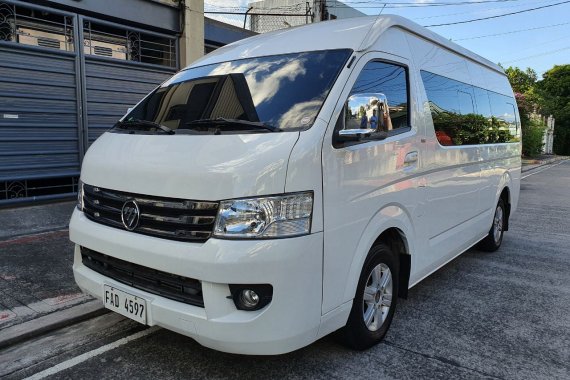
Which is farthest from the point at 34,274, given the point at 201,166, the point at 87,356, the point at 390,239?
the point at 390,239

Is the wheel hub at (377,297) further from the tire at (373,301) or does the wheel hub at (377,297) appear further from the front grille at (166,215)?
the front grille at (166,215)

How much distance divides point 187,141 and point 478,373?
8.10ft

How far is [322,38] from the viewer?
344cm

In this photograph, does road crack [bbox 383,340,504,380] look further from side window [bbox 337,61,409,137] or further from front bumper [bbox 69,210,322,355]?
side window [bbox 337,61,409,137]

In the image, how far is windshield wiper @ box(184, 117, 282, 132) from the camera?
9.38 feet

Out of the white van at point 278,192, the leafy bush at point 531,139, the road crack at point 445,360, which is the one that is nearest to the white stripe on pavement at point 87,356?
the white van at point 278,192

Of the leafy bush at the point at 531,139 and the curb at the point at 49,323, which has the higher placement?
the leafy bush at the point at 531,139

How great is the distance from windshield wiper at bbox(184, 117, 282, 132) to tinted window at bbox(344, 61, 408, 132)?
50 centimetres

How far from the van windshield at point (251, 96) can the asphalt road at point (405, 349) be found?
1583mm

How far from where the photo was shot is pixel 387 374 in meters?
3.07

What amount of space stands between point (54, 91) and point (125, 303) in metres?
6.42

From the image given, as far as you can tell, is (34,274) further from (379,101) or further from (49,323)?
(379,101)

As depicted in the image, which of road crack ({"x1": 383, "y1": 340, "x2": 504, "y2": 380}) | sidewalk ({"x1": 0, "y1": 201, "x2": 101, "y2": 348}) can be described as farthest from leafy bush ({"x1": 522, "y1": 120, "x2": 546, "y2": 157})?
road crack ({"x1": 383, "y1": 340, "x2": 504, "y2": 380})

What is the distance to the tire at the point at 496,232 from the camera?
625 centimetres
